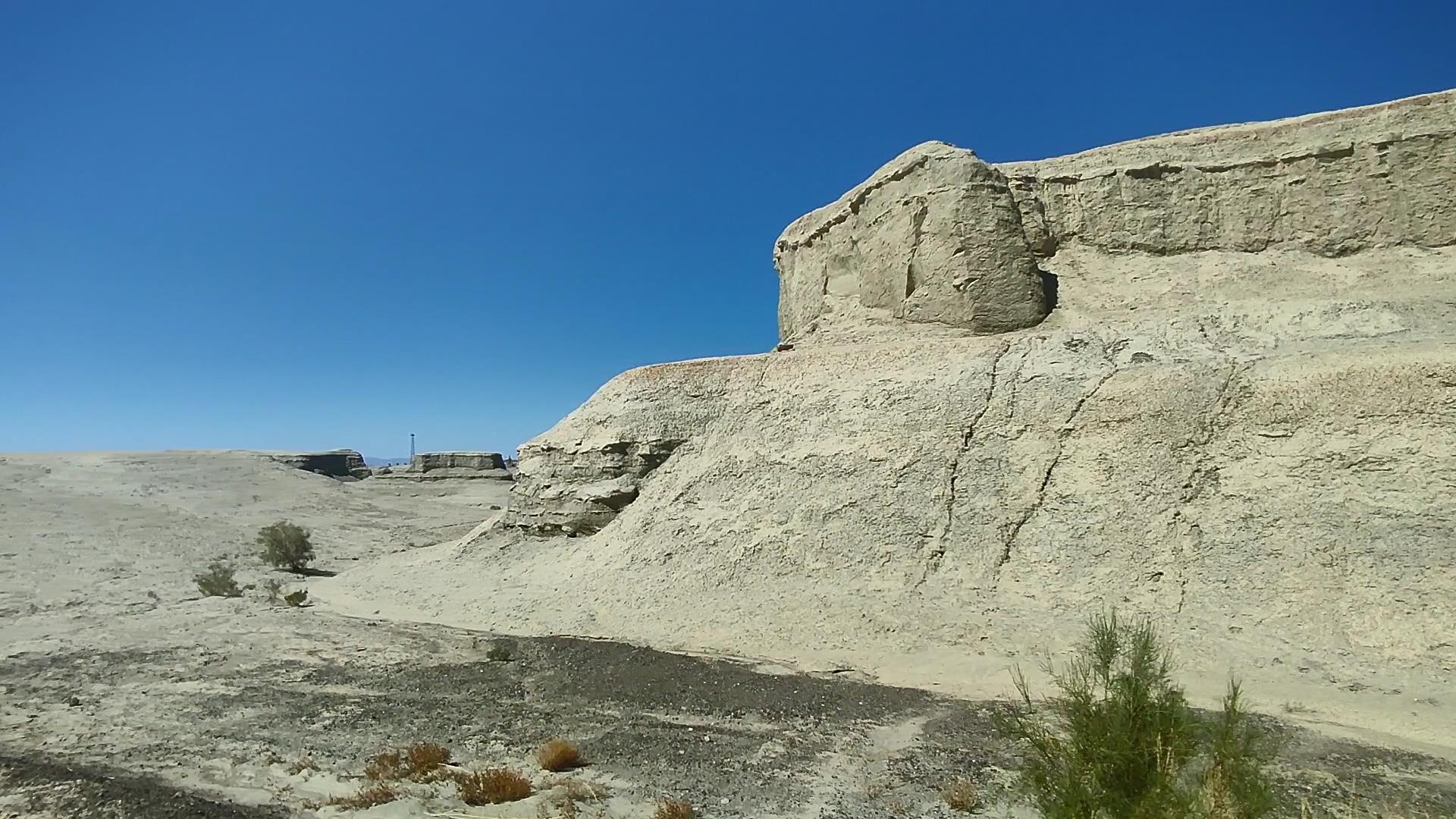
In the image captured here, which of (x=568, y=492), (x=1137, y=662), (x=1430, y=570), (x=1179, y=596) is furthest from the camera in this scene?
(x=568, y=492)

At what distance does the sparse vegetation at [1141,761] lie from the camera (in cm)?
371

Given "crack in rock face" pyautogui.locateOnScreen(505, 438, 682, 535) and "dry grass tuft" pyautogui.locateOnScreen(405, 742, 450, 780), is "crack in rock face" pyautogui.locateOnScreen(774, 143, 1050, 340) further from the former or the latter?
"dry grass tuft" pyautogui.locateOnScreen(405, 742, 450, 780)

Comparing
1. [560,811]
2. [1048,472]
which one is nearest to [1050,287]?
[1048,472]

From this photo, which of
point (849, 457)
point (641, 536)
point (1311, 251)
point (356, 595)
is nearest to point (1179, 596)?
point (849, 457)

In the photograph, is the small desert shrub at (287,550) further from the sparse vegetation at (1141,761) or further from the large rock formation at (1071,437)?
the sparse vegetation at (1141,761)

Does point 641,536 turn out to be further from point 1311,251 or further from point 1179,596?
point 1311,251

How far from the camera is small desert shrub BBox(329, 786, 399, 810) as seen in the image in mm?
5691

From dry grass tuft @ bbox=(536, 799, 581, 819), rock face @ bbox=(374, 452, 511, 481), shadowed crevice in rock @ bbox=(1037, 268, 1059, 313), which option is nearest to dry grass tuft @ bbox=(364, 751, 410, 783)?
dry grass tuft @ bbox=(536, 799, 581, 819)

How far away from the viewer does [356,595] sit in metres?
15.2

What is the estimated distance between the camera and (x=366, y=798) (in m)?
5.75

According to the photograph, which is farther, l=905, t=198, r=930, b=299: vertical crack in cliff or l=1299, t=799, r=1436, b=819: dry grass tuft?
l=905, t=198, r=930, b=299: vertical crack in cliff

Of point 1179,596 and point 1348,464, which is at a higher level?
point 1348,464

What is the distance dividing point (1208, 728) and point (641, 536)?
985 centimetres

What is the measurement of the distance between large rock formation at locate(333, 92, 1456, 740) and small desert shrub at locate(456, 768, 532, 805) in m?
4.84
